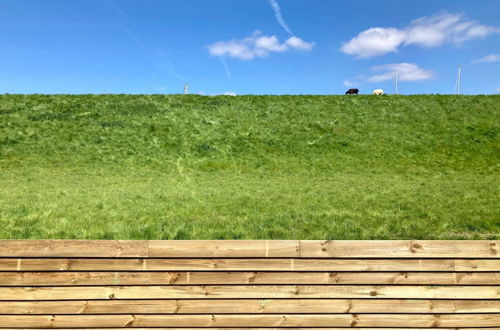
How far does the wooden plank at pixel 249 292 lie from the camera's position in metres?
4.33

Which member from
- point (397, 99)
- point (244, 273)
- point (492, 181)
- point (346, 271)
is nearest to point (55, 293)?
point (244, 273)

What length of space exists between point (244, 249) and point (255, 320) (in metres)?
0.90

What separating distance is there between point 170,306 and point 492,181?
1751cm

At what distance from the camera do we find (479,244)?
4512mm

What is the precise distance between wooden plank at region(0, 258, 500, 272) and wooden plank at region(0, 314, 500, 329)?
0.59 m

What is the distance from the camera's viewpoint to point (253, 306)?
4402 mm

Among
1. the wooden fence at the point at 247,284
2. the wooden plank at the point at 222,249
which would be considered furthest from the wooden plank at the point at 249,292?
the wooden plank at the point at 222,249

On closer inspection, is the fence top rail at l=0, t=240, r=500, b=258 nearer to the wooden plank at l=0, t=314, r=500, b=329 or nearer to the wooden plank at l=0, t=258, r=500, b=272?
the wooden plank at l=0, t=258, r=500, b=272

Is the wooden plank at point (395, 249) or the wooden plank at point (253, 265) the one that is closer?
the wooden plank at point (253, 265)

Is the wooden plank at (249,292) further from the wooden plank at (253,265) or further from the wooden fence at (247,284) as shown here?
the wooden plank at (253,265)

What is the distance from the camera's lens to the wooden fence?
4328 mm

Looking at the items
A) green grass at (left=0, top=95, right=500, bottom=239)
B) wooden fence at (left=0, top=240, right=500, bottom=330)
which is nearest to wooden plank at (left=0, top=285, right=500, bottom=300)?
wooden fence at (left=0, top=240, right=500, bottom=330)

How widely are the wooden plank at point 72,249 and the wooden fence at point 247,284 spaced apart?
0.04 feet

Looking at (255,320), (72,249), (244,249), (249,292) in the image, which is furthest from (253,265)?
Answer: (72,249)
